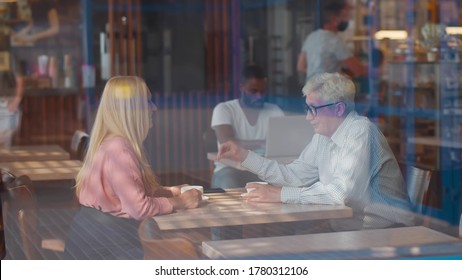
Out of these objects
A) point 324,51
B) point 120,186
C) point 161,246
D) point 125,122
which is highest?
point 324,51

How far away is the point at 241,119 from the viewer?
5082mm

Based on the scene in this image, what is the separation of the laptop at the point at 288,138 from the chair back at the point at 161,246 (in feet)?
2.41

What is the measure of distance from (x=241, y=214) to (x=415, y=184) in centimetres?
90

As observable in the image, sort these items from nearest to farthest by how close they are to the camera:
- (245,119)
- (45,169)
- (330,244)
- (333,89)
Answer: (330,244) < (333,89) < (45,169) < (245,119)

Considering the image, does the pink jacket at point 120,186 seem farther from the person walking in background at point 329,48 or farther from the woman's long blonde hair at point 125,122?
the person walking in background at point 329,48

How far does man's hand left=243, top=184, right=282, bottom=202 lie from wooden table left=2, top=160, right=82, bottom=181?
0.77m

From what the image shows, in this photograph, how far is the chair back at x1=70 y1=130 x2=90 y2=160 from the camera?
4.08 meters

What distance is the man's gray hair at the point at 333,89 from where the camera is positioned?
401cm

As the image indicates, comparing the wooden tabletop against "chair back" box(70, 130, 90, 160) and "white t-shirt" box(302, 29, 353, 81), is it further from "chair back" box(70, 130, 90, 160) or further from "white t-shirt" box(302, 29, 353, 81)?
"white t-shirt" box(302, 29, 353, 81)

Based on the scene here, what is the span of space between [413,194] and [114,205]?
1317 mm

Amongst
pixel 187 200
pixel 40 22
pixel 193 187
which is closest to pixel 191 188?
pixel 193 187

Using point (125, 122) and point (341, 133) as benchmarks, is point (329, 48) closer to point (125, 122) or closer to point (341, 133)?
point (341, 133)

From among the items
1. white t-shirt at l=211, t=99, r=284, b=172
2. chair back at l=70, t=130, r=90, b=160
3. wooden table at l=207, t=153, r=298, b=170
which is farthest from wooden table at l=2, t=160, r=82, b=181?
white t-shirt at l=211, t=99, r=284, b=172

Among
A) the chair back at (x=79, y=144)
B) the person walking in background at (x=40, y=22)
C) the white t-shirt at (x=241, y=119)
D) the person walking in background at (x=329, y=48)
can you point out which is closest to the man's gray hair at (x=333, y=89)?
the white t-shirt at (x=241, y=119)
